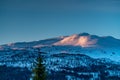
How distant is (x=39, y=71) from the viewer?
48.4 m

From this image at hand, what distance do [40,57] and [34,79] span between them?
315 centimetres

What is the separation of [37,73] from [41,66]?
1186 mm

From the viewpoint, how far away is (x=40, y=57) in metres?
49.3

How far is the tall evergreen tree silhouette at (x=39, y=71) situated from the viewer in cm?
4784

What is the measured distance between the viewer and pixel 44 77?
48.1 m

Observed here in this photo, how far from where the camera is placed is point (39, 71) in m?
48.4

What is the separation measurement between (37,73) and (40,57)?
2070mm

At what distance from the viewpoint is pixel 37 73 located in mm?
48188

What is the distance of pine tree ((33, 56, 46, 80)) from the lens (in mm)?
47844

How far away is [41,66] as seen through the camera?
49031 millimetres

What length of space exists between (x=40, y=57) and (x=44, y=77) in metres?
2.54

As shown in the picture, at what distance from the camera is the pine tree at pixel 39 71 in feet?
157

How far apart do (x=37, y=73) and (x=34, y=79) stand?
1162mm

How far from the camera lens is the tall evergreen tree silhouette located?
157 feet
